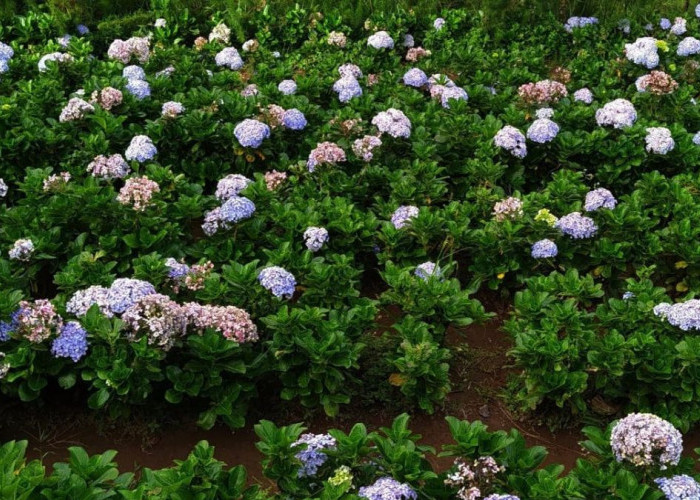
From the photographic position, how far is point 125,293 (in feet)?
10.9

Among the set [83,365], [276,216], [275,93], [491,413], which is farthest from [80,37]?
[491,413]

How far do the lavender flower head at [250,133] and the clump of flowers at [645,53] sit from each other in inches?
131

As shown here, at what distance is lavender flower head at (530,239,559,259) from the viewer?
13.8 feet

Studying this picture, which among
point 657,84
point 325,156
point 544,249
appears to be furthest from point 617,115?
point 325,156

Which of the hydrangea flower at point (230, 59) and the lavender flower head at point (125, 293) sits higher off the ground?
the lavender flower head at point (125, 293)

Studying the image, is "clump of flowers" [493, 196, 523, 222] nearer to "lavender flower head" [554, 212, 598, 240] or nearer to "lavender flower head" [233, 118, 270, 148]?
"lavender flower head" [554, 212, 598, 240]

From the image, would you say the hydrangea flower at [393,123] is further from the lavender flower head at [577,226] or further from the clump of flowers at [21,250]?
the clump of flowers at [21,250]

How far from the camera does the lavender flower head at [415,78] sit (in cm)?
621

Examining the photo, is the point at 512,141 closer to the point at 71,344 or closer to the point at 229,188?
the point at 229,188

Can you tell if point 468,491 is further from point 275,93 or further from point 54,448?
point 275,93

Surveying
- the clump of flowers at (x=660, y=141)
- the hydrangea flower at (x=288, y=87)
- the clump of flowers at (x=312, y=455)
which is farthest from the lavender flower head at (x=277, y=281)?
the clump of flowers at (x=660, y=141)

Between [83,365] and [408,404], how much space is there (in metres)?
1.44

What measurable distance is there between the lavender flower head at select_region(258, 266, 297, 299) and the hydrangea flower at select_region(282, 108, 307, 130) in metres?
1.82

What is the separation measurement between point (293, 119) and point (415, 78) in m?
1.33
